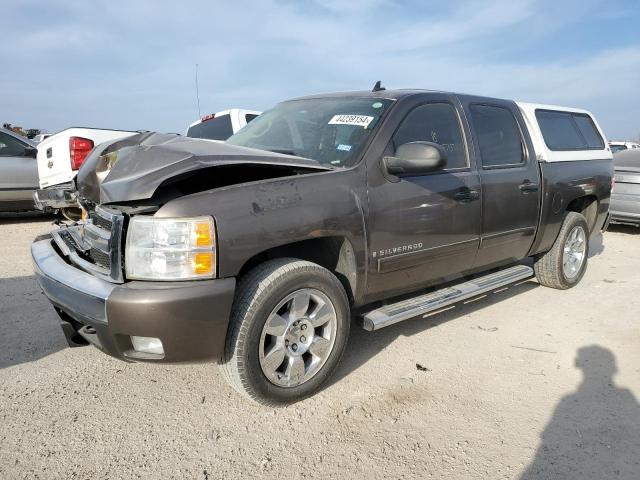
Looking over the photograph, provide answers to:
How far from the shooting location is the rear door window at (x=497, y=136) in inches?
152

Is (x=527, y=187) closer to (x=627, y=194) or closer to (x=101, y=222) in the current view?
(x=101, y=222)

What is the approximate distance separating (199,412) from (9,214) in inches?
340

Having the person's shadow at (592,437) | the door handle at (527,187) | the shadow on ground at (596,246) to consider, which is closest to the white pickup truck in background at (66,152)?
the door handle at (527,187)

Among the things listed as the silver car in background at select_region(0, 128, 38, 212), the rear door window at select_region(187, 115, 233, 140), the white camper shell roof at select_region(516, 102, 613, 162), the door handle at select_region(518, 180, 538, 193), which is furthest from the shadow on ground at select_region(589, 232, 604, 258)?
the silver car in background at select_region(0, 128, 38, 212)

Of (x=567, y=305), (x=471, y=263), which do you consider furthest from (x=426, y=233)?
(x=567, y=305)

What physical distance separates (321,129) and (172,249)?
5.09 ft

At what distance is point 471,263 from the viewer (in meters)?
3.78

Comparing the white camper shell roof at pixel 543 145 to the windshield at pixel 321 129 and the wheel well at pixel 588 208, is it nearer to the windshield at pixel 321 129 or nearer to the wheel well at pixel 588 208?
the wheel well at pixel 588 208

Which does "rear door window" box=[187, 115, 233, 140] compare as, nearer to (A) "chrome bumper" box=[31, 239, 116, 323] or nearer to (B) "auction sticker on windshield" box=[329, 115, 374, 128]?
(B) "auction sticker on windshield" box=[329, 115, 374, 128]

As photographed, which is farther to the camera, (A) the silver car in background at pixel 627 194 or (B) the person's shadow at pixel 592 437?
(A) the silver car in background at pixel 627 194

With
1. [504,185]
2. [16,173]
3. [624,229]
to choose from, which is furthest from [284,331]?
[624,229]

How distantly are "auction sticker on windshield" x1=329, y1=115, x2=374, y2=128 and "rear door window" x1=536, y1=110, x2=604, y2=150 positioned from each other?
2210 mm

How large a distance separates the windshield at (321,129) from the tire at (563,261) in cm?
258

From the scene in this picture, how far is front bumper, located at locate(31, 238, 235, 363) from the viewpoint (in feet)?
7.39
